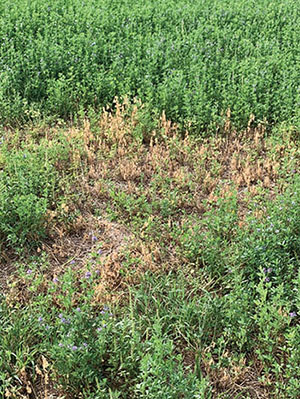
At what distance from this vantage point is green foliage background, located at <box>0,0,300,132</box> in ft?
20.0

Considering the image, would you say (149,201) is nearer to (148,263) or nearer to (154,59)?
(148,263)

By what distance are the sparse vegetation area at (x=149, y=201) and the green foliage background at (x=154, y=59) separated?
0.09 ft

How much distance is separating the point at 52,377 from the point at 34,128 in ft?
9.84

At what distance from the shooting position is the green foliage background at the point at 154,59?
6098 mm

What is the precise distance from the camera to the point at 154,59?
655 cm

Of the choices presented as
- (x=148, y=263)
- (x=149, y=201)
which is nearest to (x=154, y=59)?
(x=149, y=201)

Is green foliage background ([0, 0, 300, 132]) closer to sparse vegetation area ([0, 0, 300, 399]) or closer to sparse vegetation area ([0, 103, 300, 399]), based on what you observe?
sparse vegetation area ([0, 0, 300, 399])

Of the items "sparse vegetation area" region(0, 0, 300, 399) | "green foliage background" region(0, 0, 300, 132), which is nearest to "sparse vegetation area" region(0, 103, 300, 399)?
"sparse vegetation area" region(0, 0, 300, 399)

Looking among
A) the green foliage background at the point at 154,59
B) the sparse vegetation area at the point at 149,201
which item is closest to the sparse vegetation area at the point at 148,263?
the sparse vegetation area at the point at 149,201

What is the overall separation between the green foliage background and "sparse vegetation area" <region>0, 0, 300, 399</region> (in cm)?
3

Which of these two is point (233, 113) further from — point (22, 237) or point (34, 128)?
point (22, 237)

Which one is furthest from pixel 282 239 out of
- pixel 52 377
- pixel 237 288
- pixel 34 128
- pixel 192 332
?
pixel 34 128

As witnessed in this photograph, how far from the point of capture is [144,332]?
12.5ft

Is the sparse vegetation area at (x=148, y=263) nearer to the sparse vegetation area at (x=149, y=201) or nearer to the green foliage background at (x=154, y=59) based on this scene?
the sparse vegetation area at (x=149, y=201)
